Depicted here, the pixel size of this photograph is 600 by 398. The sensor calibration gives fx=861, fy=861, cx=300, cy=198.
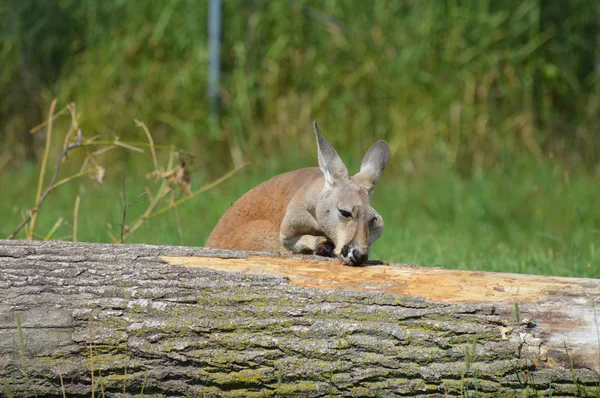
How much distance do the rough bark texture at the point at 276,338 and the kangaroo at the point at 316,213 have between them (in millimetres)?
654

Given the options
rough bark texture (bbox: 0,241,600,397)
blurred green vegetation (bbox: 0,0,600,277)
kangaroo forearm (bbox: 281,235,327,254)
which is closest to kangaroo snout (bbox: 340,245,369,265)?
rough bark texture (bbox: 0,241,600,397)

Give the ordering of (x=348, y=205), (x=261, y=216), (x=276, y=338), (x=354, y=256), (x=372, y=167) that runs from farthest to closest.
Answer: (x=261, y=216), (x=372, y=167), (x=348, y=205), (x=354, y=256), (x=276, y=338)

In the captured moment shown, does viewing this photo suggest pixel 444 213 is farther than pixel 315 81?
No

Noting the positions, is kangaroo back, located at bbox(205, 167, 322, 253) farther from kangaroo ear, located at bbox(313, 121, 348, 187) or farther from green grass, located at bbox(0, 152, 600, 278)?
green grass, located at bbox(0, 152, 600, 278)

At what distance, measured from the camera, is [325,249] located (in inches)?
201

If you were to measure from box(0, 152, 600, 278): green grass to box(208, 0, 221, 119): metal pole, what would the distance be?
1113 mm

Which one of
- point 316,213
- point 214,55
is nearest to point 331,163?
point 316,213

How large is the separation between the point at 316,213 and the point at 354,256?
→ 793 millimetres

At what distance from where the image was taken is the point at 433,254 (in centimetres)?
678

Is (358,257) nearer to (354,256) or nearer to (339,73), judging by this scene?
(354,256)

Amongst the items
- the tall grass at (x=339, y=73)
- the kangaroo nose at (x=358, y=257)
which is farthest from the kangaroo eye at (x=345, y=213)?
the tall grass at (x=339, y=73)

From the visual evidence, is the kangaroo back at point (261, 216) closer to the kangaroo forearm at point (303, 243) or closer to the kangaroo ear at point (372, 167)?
the kangaroo forearm at point (303, 243)

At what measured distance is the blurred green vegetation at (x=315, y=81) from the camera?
36.0 ft

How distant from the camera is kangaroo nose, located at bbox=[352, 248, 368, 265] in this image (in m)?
4.30
